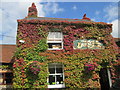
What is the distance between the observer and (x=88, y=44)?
1056 cm

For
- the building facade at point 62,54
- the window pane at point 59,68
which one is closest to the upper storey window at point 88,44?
the building facade at point 62,54

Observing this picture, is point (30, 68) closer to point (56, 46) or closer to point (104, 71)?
point (56, 46)

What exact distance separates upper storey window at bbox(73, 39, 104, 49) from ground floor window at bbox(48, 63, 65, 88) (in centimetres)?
234

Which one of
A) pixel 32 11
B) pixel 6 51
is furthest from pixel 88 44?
pixel 6 51

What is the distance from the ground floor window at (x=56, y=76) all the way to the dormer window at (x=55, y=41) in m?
1.53

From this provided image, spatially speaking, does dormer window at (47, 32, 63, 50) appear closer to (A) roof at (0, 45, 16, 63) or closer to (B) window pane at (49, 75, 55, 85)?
(B) window pane at (49, 75, 55, 85)

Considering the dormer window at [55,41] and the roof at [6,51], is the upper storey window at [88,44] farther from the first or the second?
the roof at [6,51]

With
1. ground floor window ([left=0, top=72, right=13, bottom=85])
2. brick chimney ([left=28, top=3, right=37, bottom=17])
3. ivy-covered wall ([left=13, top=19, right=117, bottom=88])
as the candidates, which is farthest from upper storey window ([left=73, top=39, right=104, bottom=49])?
ground floor window ([left=0, top=72, right=13, bottom=85])

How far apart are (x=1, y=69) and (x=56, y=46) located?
6.40 meters

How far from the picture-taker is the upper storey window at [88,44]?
10.4 metres

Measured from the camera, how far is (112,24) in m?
11.3

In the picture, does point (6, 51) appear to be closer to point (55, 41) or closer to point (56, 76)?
point (55, 41)

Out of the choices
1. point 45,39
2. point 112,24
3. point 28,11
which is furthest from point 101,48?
point 28,11

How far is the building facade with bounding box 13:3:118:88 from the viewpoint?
30.0 feet
